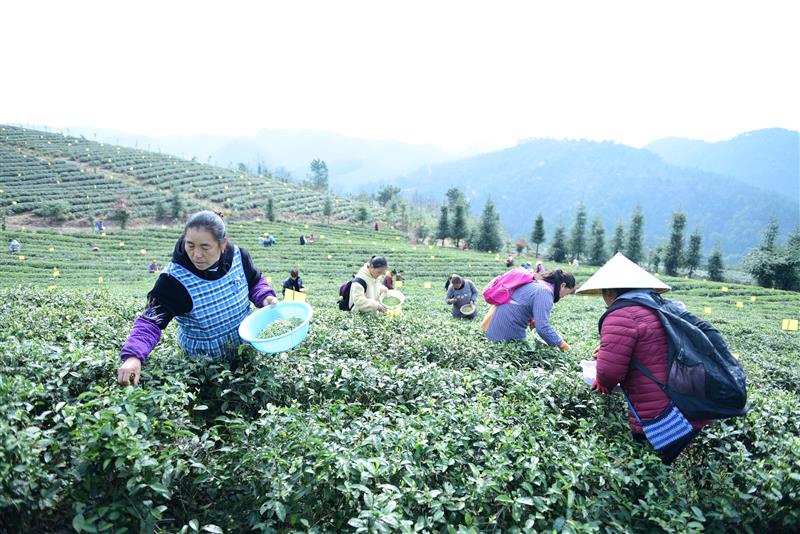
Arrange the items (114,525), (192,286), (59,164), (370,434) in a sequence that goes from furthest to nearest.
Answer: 1. (59,164)
2. (192,286)
3. (370,434)
4. (114,525)

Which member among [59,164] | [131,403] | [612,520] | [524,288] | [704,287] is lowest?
[704,287]

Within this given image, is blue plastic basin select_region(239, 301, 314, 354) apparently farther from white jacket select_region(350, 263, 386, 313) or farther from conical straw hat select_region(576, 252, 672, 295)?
white jacket select_region(350, 263, 386, 313)

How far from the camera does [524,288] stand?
4.38 metres

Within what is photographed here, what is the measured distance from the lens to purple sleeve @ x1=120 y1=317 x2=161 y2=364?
2400mm

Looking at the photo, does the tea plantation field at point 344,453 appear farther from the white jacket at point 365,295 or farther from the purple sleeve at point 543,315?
the white jacket at point 365,295

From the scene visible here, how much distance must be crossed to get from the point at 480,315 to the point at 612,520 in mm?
8633

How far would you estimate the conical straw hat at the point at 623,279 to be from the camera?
2.68 metres

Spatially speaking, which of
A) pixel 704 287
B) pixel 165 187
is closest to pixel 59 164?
pixel 165 187

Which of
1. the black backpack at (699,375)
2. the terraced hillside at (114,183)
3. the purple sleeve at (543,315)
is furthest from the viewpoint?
the terraced hillside at (114,183)

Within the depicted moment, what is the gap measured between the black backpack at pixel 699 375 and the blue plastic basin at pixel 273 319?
2.27 metres

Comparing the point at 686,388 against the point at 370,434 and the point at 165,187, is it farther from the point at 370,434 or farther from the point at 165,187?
the point at 165,187

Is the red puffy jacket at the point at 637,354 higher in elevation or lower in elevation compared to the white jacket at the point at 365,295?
higher

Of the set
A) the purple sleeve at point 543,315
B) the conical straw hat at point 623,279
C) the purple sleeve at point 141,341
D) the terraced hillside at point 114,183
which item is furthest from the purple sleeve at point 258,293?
the terraced hillside at point 114,183

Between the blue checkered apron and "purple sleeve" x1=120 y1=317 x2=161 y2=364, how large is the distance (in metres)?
0.28
